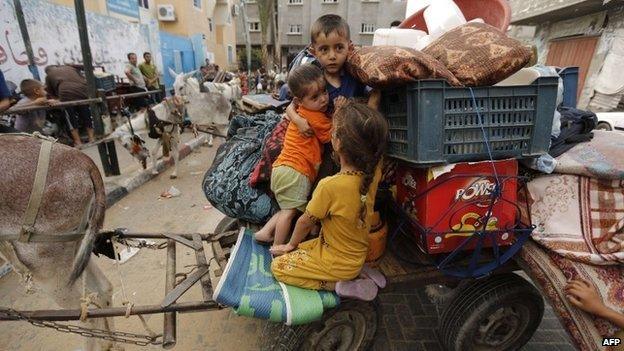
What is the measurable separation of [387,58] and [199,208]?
432cm

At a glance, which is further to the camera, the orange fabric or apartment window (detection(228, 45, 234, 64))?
apartment window (detection(228, 45, 234, 64))

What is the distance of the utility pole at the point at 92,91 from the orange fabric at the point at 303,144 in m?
4.90

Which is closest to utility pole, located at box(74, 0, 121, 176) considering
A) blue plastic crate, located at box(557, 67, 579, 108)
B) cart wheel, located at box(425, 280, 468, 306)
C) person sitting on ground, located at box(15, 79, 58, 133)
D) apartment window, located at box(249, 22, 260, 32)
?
person sitting on ground, located at box(15, 79, 58, 133)

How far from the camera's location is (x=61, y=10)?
29.2 feet

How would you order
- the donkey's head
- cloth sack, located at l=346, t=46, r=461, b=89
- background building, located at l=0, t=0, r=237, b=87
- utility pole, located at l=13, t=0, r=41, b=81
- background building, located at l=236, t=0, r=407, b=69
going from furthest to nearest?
background building, located at l=236, t=0, r=407, b=69
background building, located at l=0, t=0, r=237, b=87
utility pole, located at l=13, t=0, r=41, b=81
the donkey's head
cloth sack, located at l=346, t=46, r=461, b=89

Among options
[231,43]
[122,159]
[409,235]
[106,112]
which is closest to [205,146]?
[122,159]

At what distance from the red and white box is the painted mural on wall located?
9216 mm

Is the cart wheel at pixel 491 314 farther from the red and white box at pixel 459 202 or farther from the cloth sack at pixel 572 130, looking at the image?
the cloth sack at pixel 572 130

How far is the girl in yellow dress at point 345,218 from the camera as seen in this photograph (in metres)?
1.65

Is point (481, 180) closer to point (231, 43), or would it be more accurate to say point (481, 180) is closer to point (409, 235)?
point (409, 235)

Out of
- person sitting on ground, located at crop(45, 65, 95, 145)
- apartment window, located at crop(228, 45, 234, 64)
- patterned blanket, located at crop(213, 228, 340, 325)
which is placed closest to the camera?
patterned blanket, located at crop(213, 228, 340, 325)

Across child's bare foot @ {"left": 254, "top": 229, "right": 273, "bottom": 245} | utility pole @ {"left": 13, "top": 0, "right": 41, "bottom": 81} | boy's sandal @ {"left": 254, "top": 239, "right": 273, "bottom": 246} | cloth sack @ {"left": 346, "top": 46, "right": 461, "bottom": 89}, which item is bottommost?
boy's sandal @ {"left": 254, "top": 239, "right": 273, "bottom": 246}

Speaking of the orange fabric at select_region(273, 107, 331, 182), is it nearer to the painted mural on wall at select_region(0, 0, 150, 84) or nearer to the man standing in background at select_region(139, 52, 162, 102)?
the painted mural on wall at select_region(0, 0, 150, 84)

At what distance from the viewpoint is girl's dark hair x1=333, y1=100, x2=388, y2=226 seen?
5.32ft
